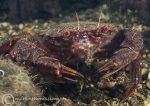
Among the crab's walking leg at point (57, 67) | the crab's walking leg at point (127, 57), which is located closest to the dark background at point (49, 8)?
the crab's walking leg at point (127, 57)

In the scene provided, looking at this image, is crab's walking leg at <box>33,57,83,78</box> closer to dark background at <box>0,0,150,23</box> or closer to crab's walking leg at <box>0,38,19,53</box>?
crab's walking leg at <box>0,38,19,53</box>

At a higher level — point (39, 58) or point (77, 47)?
point (77, 47)

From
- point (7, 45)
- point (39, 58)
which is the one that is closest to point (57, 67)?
point (39, 58)

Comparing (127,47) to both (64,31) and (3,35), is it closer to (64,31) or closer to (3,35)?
(64,31)

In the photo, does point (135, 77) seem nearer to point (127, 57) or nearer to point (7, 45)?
point (127, 57)

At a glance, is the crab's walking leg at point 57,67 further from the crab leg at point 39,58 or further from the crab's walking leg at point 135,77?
the crab's walking leg at point 135,77

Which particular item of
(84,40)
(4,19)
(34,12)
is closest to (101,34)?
(84,40)

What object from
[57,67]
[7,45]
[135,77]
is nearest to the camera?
[57,67]

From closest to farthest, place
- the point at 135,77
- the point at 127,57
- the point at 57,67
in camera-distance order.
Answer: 1. the point at 57,67
2. the point at 127,57
3. the point at 135,77
